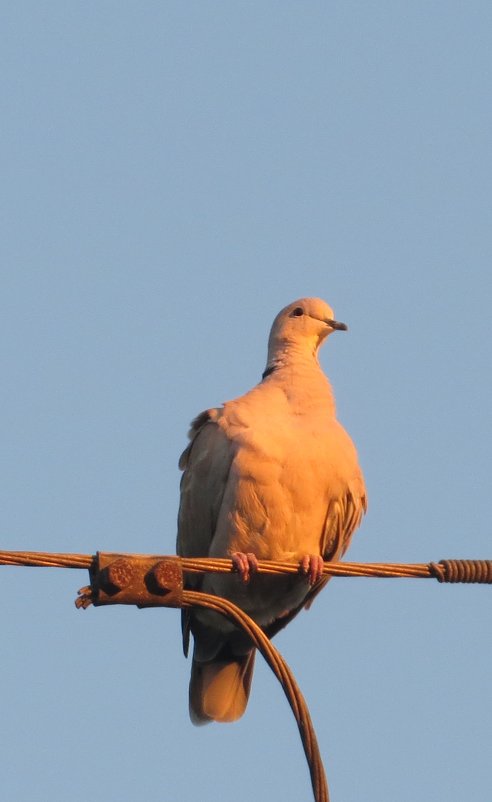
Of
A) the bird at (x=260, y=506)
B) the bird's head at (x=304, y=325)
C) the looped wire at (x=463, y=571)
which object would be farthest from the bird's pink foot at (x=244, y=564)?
the bird's head at (x=304, y=325)

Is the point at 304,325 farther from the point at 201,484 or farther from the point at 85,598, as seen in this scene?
the point at 85,598

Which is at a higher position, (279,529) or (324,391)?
(324,391)

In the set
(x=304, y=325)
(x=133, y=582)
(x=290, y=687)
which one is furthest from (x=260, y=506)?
(x=290, y=687)

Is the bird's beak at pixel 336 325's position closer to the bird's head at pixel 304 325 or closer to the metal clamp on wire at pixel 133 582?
the bird's head at pixel 304 325

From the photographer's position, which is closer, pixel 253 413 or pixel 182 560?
pixel 182 560

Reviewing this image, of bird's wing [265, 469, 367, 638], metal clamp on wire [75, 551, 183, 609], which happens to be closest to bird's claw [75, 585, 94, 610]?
metal clamp on wire [75, 551, 183, 609]

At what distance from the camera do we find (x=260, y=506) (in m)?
8.24

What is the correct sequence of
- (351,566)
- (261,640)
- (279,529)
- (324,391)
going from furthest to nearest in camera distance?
1. (324,391)
2. (279,529)
3. (351,566)
4. (261,640)

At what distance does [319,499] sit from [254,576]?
575 millimetres

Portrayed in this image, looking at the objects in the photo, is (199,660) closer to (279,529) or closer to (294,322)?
(279,529)

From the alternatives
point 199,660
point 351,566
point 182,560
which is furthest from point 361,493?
point 182,560

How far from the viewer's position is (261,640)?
5.27 m

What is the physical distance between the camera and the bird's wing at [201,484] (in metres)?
8.48

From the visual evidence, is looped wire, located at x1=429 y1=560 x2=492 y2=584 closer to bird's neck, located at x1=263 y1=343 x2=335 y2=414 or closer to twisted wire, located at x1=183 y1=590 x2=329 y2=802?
twisted wire, located at x1=183 y1=590 x2=329 y2=802
